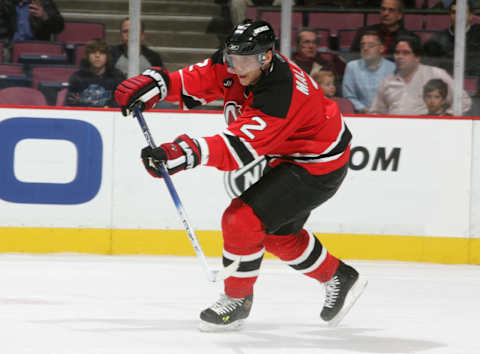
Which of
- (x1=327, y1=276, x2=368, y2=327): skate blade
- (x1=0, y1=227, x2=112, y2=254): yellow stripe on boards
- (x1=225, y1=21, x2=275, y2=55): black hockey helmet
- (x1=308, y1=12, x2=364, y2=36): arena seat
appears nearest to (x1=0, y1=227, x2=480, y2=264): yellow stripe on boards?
(x1=0, y1=227, x2=112, y2=254): yellow stripe on boards

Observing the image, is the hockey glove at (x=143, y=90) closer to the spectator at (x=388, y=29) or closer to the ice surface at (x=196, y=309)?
the ice surface at (x=196, y=309)

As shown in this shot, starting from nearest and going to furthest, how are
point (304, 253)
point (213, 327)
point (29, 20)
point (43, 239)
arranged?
1. point (213, 327)
2. point (304, 253)
3. point (43, 239)
4. point (29, 20)

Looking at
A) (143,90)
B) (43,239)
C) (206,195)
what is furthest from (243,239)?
(43,239)

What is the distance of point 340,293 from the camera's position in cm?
322

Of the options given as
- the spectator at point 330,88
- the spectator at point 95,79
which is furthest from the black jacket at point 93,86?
the spectator at point 330,88

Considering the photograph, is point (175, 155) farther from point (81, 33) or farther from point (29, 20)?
point (29, 20)

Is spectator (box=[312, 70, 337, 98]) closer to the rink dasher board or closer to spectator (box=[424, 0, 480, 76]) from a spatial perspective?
the rink dasher board

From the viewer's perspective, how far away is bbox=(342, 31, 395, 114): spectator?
4.95 m

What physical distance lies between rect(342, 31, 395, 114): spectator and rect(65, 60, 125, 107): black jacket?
136 cm

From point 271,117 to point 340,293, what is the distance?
866mm

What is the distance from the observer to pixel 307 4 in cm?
501

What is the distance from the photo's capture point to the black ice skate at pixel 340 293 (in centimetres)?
317

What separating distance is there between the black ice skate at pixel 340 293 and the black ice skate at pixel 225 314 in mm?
312

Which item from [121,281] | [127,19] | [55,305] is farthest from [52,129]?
[55,305]
